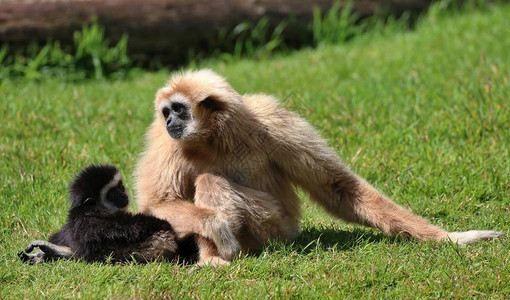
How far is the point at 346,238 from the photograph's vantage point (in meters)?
5.77

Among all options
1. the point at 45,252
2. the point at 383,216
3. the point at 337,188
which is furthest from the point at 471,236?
the point at 45,252

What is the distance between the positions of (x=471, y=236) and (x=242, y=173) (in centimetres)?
172

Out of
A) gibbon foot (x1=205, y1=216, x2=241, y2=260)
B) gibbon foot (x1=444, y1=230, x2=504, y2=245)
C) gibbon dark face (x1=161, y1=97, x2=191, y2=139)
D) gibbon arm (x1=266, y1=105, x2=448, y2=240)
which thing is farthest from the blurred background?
gibbon foot (x1=444, y1=230, x2=504, y2=245)

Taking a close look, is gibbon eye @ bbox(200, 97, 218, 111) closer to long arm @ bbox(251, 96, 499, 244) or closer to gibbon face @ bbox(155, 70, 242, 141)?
gibbon face @ bbox(155, 70, 242, 141)

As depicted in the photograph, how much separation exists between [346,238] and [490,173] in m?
1.70

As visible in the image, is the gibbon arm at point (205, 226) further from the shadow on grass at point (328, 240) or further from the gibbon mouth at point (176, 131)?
the gibbon mouth at point (176, 131)

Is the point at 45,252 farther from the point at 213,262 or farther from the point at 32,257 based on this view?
the point at 213,262

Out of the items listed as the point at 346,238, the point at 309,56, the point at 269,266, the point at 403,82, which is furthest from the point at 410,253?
the point at 309,56

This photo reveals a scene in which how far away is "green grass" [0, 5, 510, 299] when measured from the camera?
15.8ft

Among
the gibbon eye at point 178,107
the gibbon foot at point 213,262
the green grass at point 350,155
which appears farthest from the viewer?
the gibbon eye at point 178,107

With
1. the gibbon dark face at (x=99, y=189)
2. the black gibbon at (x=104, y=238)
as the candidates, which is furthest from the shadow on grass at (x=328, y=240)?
the gibbon dark face at (x=99, y=189)

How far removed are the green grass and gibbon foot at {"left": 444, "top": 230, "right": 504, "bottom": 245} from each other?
0.11 metres

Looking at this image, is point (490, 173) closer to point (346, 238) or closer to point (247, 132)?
point (346, 238)

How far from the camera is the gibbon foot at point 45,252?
5301 mm
